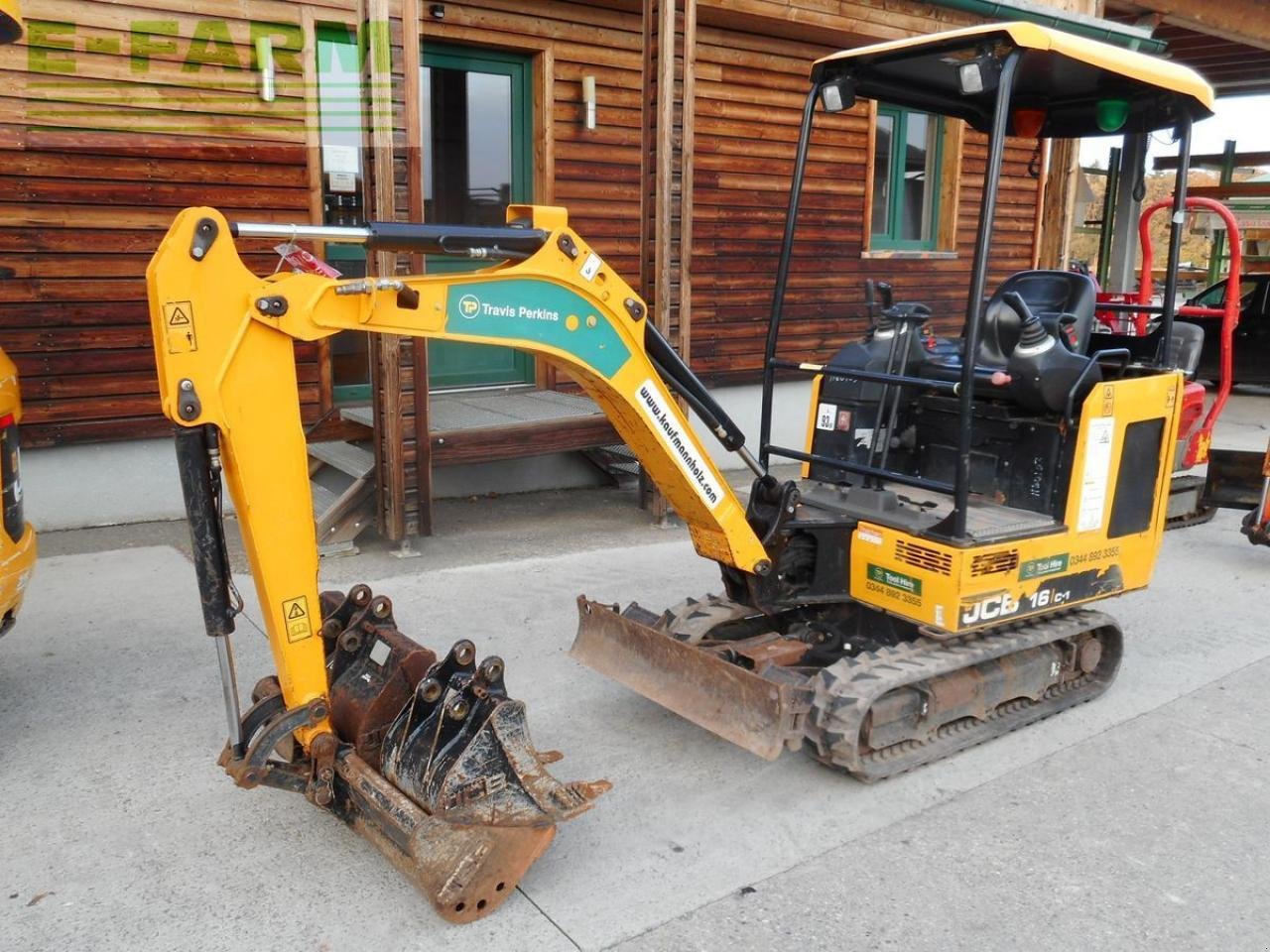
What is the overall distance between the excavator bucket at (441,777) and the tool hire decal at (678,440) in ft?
3.39

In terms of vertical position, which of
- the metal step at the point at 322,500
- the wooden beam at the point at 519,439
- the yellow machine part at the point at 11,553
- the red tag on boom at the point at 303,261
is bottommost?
the metal step at the point at 322,500

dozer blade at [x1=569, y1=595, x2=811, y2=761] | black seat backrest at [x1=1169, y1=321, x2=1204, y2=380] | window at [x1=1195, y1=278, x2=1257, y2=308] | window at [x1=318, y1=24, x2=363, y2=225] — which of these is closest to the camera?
dozer blade at [x1=569, y1=595, x2=811, y2=761]

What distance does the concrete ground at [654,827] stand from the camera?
306 cm

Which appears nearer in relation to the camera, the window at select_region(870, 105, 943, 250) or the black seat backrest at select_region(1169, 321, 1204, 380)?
the black seat backrest at select_region(1169, 321, 1204, 380)

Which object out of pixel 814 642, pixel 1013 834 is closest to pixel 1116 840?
pixel 1013 834

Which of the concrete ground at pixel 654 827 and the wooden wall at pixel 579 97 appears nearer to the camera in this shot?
the concrete ground at pixel 654 827

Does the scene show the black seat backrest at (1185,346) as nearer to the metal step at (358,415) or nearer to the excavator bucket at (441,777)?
the excavator bucket at (441,777)

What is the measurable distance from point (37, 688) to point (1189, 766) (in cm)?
469

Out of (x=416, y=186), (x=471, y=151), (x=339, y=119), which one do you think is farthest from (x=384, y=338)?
(x=471, y=151)

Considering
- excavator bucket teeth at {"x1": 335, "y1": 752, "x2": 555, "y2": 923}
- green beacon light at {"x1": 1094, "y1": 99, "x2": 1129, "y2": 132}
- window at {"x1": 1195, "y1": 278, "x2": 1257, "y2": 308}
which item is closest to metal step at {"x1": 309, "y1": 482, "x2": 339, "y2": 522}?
excavator bucket teeth at {"x1": 335, "y1": 752, "x2": 555, "y2": 923}

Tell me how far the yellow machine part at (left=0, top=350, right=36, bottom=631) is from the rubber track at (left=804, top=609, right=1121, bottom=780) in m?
2.86

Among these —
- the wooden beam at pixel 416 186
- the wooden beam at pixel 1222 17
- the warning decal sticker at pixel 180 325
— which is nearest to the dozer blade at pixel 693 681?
the warning decal sticker at pixel 180 325

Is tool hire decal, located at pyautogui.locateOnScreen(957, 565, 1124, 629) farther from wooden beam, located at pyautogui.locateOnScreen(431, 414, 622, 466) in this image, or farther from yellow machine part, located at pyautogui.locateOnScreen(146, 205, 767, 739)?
wooden beam, located at pyautogui.locateOnScreen(431, 414, 622, 466)

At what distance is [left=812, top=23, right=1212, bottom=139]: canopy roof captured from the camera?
380cm
